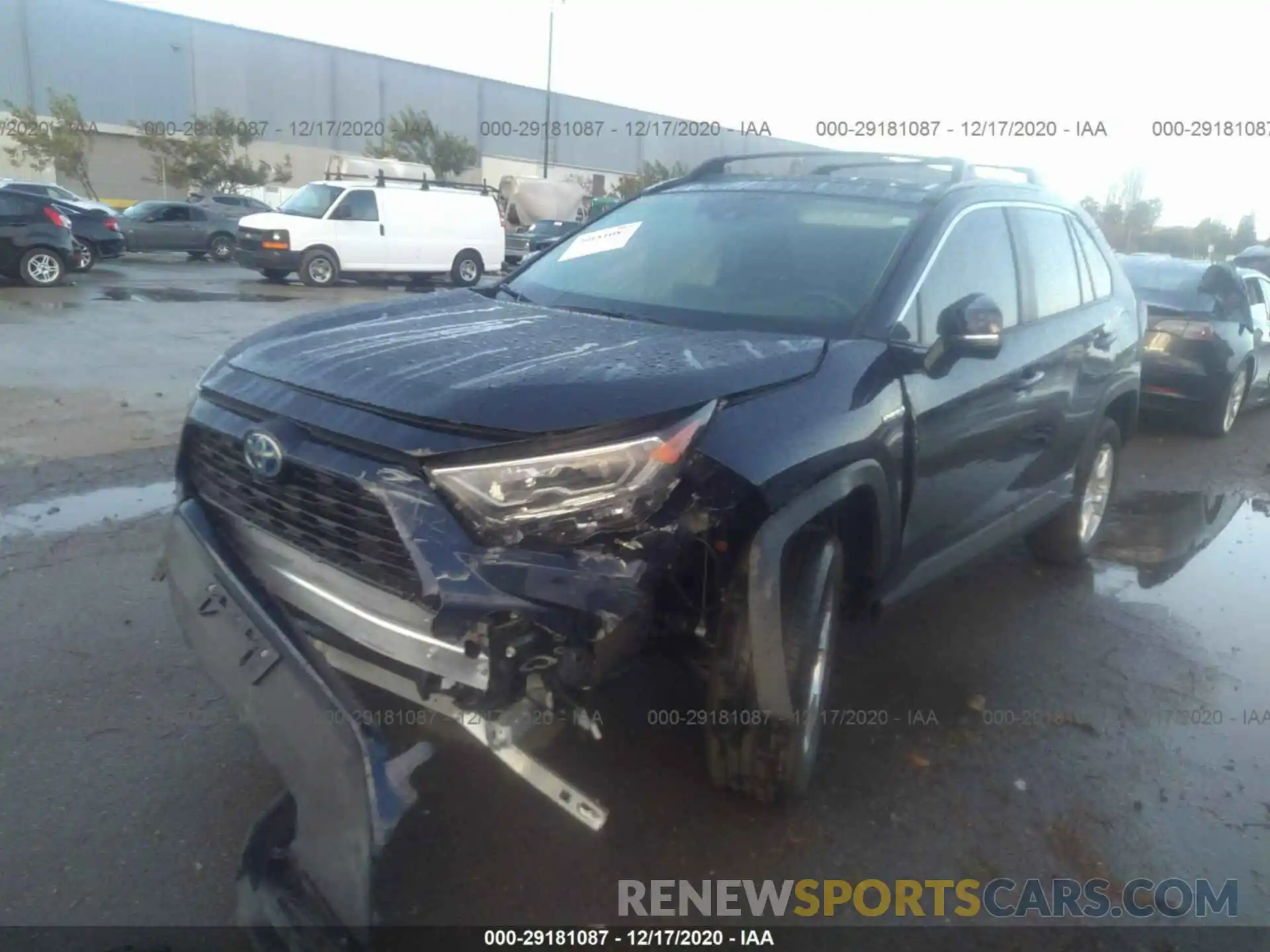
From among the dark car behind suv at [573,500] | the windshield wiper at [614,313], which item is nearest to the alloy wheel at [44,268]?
the dark car behind suv at [573,500]

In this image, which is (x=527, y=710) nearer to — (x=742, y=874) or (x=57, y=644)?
(x=742, y=874)

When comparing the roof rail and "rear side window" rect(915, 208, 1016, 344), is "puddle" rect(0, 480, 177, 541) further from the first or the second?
"rear side window" rect(915, 208, 1016, 344)

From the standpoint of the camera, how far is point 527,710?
2.51m

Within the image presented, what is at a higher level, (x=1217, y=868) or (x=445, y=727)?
(x=445, y=727)

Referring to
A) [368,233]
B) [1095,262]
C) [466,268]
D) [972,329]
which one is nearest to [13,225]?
[368,233]

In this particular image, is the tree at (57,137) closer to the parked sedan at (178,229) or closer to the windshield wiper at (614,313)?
the parked sedan at (178,229)

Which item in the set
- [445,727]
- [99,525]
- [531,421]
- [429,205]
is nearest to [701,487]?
[531,421]

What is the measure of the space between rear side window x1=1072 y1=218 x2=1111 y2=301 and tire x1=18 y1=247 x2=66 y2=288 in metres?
16.3

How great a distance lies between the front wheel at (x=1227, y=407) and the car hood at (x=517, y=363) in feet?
24.7

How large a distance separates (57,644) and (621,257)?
267cm

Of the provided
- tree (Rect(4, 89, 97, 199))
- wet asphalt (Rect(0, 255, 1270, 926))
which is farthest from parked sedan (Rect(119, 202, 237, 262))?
wet asphalt (Rect(0, 255, 1270, 926))

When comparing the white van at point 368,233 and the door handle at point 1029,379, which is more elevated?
the door handle at point 1029,379

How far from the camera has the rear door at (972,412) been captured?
11.6 ft

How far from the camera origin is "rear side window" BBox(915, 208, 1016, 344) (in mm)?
3637
